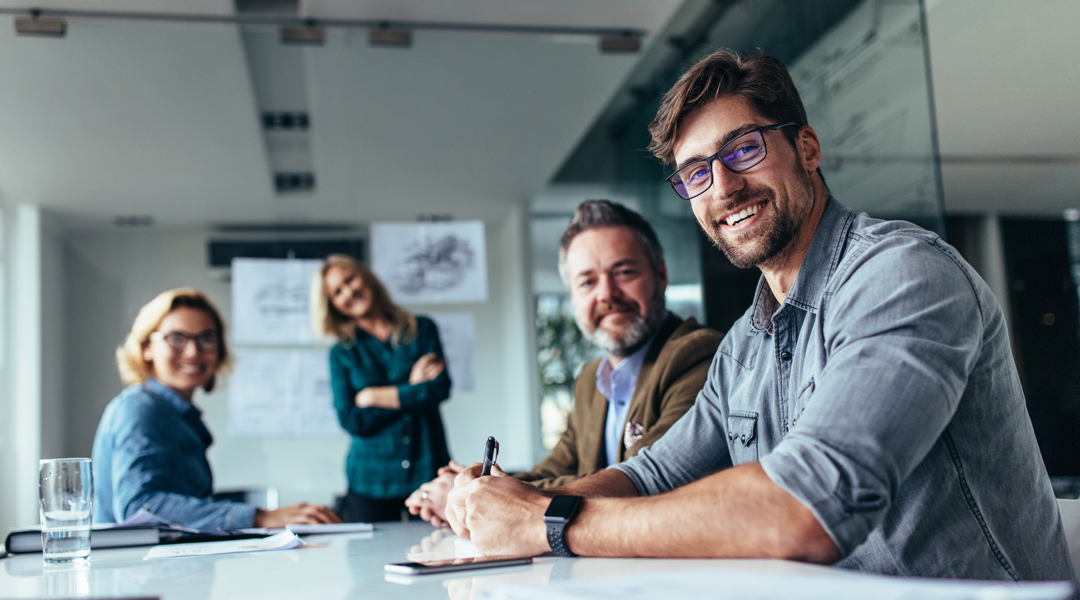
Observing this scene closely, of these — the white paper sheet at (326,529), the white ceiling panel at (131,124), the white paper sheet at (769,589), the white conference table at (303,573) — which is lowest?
the white paper sheet at (326,529)

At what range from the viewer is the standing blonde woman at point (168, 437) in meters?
1.95

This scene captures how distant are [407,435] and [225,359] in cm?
75

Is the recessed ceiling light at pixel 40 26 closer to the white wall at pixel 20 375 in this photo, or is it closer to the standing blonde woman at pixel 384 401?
the white wall at pixel 20 375

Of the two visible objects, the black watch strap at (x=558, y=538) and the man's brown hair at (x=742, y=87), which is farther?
the man's brown hair at (x=742, y=87)

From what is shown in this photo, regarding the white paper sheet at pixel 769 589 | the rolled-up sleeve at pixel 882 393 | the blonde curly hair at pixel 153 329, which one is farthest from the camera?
the blonde curly hair at pixel 153 329

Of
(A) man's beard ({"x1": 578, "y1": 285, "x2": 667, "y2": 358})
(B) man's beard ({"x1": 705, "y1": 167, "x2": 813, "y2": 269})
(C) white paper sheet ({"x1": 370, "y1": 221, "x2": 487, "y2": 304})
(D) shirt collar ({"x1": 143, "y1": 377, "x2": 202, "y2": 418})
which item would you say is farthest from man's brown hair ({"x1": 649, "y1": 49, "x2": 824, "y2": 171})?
(C) white paper sheet ({"x1": 370, "y1": 221, "x2": 487, "y2": 304})

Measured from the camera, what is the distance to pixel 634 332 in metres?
2.04

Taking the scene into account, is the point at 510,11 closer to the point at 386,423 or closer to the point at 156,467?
the point at 386,423

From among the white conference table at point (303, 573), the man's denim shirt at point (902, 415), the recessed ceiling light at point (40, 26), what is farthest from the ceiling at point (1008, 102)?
the recessed ceiling light at point (40, 26)

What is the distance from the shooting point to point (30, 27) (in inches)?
123

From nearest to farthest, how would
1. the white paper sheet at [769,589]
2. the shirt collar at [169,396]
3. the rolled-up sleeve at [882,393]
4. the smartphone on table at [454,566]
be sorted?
the white paper sheet at [769,589] < the rolled-up sleeve at [882,393] < the smartphone on table at [454,566] < the shirt collar at [169,396]

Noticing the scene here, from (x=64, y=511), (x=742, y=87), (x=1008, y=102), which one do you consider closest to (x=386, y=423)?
(x=64, y=511)

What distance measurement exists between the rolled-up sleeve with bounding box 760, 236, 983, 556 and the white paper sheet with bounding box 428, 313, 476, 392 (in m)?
2.74

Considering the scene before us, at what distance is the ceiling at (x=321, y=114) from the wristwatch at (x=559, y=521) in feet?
8.84
